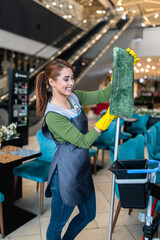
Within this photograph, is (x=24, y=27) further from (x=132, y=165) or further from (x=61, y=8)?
(x=132, y=165)

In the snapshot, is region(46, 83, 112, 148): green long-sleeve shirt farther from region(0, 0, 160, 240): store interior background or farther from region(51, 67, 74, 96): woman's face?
region(0, 0, 160, 240): store interior background

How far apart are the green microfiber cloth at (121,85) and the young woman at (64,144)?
18 cm

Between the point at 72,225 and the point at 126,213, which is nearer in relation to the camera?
the point at 72,225

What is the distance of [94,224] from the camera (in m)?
2.61

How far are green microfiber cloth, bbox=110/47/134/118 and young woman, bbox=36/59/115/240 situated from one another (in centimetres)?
18

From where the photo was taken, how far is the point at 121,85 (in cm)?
138

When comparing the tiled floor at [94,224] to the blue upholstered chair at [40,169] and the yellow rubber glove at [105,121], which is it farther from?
the yellow rubber glove at [105,121]

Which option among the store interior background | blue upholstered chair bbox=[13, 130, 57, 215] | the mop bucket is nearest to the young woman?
the mop bucket

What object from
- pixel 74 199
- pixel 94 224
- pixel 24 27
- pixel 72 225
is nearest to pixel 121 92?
pixel 74 199

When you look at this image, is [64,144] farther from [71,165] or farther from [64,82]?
[64,82]

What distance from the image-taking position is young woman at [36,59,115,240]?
146 centimetres

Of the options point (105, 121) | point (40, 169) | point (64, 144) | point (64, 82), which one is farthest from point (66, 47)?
point (105, 121)

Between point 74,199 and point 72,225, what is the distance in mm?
339

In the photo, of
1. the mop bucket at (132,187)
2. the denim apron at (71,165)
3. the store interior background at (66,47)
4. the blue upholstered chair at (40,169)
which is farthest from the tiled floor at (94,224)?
the mop bucket at (132,187)
